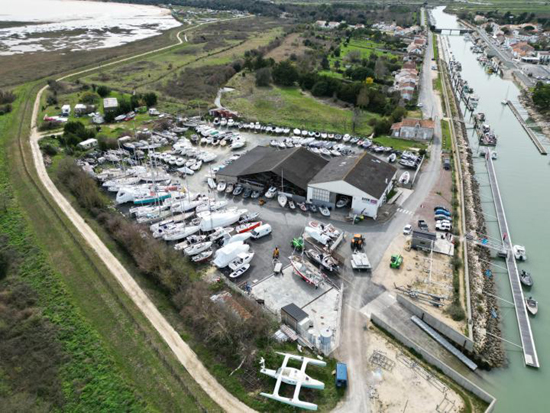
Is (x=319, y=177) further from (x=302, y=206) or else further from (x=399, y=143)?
(x=399, y=143)

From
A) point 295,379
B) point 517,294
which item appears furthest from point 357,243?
point 295,379

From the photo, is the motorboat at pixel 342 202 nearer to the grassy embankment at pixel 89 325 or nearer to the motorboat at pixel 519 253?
the motorboat at pixel 519 253

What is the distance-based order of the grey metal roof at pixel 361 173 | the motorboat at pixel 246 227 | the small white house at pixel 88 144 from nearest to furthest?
1. the motorboat at pixel 246 227
2. the grey metal roof at pixel 361 173
3. the small white house at pixel 88 144

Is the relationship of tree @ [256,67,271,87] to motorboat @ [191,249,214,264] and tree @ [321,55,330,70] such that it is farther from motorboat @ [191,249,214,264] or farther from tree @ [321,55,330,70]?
motorboat @ [191,249,214,264]

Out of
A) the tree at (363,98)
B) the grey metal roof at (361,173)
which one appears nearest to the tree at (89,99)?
the tree at (363,98)

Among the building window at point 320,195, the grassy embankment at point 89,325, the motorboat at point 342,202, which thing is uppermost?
the building window at point 320,195

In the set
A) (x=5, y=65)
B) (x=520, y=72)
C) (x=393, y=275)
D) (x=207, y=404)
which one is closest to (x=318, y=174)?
(x=393, y=275)
